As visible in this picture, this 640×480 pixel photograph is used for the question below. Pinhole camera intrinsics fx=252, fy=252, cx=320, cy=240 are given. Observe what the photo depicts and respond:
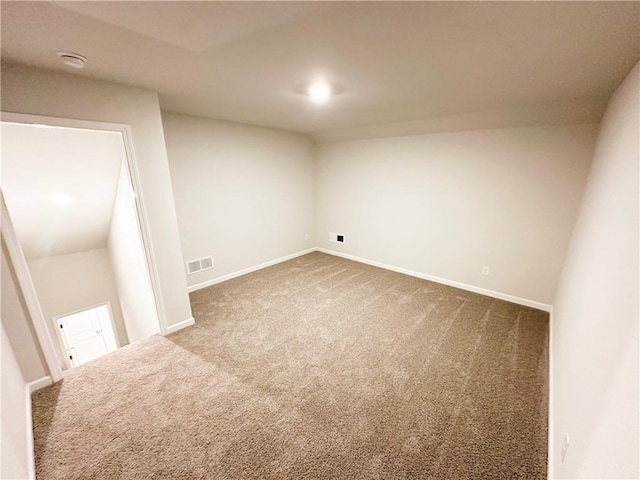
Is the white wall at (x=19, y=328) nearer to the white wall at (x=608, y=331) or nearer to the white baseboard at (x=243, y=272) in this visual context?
the white baseboard at (x=243, y=272)

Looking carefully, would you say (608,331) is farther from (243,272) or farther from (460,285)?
(243,272)

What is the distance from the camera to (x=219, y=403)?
5.98 feet

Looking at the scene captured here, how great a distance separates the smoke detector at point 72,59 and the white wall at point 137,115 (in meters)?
0.30

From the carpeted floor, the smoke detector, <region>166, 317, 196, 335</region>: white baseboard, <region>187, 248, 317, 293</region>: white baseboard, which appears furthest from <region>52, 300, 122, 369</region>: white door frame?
the smoke detector

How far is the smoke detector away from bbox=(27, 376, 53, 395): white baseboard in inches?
90.6

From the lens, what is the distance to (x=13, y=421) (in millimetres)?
1381

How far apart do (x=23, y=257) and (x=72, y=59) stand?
1.40m

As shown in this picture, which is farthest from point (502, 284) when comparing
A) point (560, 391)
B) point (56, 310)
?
point (56, 310)

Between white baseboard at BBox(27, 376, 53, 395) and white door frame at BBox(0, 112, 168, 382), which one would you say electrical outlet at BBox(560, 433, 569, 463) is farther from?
white baseboard at BBox(27, 376, 53, 395)

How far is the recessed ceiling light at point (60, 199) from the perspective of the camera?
117 inches

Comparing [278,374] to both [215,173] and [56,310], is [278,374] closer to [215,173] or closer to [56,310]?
[215,173]

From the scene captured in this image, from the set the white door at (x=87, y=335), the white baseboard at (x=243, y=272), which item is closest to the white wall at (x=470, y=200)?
the white baseboard at (x=243, y=272)

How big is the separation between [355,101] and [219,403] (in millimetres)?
2824

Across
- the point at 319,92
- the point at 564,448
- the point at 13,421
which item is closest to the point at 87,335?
the point at 13,421
